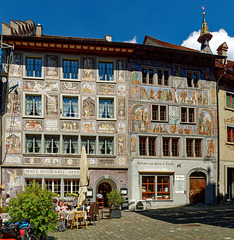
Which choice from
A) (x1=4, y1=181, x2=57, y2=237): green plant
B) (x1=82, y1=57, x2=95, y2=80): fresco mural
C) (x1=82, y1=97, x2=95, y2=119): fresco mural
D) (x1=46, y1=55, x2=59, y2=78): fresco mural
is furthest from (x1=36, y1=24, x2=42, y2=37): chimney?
(x1=4, y1=181, x2=57, y2=237): green plant

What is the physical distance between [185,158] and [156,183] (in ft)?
9.93

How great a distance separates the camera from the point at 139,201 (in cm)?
2300

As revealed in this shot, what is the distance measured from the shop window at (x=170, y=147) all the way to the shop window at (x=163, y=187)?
5.85 ft

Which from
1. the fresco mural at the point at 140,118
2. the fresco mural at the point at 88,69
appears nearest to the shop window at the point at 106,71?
the fresco mural at the point at 88,69

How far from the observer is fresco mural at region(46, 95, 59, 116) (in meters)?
22.7

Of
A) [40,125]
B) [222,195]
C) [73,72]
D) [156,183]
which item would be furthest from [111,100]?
A: [222,195]

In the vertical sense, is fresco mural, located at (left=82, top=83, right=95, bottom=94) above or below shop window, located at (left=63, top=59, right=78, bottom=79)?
below

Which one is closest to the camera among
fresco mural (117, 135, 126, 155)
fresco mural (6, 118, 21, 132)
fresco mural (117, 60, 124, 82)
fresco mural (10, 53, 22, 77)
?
fresco mural (6, 118, 21, 132)

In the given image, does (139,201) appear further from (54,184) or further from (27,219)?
(27,219)

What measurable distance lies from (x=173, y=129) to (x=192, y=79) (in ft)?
14.5

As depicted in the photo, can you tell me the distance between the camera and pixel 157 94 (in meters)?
24.5

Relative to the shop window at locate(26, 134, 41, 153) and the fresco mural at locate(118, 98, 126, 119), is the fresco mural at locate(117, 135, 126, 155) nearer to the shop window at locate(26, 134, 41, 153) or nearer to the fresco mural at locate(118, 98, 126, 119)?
the fresco mural at locate(118, 98, 126, 119)

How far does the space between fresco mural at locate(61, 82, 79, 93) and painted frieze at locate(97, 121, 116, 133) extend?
295 cm

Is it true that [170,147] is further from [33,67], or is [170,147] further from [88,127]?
[33,67]
